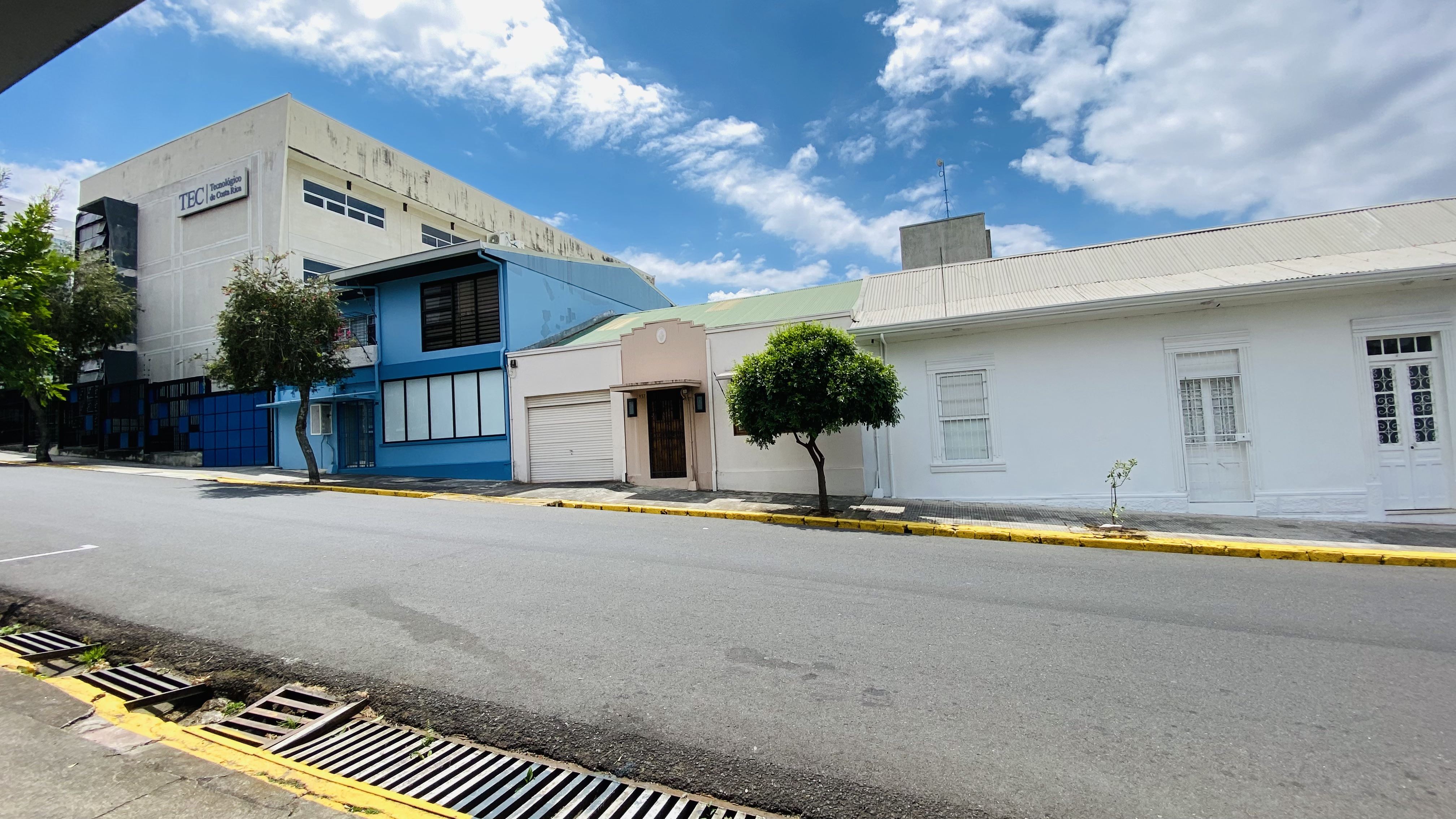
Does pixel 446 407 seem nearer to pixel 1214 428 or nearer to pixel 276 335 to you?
pixel 276 335

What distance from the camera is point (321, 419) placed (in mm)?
20094

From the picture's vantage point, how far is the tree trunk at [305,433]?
17.4 metres

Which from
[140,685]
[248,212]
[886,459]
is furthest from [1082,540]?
[248,212]

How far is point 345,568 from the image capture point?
7.17 metres

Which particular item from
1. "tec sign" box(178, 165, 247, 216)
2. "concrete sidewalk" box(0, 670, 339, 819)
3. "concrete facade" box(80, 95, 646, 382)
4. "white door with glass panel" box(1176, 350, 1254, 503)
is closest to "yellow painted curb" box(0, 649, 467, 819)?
"concrete sidewalk" box(0, 670, 339, 819)

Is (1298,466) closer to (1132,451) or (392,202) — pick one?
(1132,451)

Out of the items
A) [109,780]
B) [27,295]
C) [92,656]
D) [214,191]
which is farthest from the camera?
[214,191]

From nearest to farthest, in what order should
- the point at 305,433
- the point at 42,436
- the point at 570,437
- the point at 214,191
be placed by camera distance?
the point at 570,437
the point at 305,433
the point at 42,436
the point at 214,191

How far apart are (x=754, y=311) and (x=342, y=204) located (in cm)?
1941

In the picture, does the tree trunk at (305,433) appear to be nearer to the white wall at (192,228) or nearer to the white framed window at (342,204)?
the white wall at (192,228)

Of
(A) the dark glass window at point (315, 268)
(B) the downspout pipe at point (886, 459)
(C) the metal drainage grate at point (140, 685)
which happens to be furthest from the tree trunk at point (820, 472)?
(A) the dark glass window at point (315, 268)

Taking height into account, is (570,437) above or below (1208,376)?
below

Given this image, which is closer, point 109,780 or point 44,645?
point 109,780

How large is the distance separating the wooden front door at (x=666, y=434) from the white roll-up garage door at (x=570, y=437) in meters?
1.20
